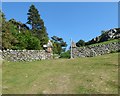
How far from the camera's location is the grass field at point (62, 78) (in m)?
14.9

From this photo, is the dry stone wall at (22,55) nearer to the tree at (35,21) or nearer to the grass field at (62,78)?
the grass field at (62,78)

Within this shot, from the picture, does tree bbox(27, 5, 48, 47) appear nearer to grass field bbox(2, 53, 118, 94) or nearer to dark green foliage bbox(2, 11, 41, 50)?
dark green foliage bbox(2, 11, 41, 50)

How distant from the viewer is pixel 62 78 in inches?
672

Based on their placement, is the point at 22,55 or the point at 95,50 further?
the point at 95,50

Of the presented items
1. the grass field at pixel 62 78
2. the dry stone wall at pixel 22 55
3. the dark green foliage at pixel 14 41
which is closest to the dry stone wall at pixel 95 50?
the dry stone wall at pixel 22 55

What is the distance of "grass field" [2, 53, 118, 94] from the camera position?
14.9 meters

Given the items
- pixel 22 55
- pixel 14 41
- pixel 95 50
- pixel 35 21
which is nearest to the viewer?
pixel 22 55

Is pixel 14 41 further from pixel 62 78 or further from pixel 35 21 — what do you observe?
pixel 35 21

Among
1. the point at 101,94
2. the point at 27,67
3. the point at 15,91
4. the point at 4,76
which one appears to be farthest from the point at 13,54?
the point at 101,94

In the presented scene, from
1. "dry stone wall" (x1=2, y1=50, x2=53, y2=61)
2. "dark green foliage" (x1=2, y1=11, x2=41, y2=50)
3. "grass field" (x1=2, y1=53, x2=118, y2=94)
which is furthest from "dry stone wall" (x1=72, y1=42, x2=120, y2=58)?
"grass field" (x1=2, y1=53, x2=118, y2=94)

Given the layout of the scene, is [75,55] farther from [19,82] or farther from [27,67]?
[19,82]

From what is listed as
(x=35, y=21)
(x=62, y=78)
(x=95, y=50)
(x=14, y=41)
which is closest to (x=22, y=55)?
(x=95, y=50)

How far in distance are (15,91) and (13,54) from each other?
11.6 metres

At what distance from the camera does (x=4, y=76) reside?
714 inches
